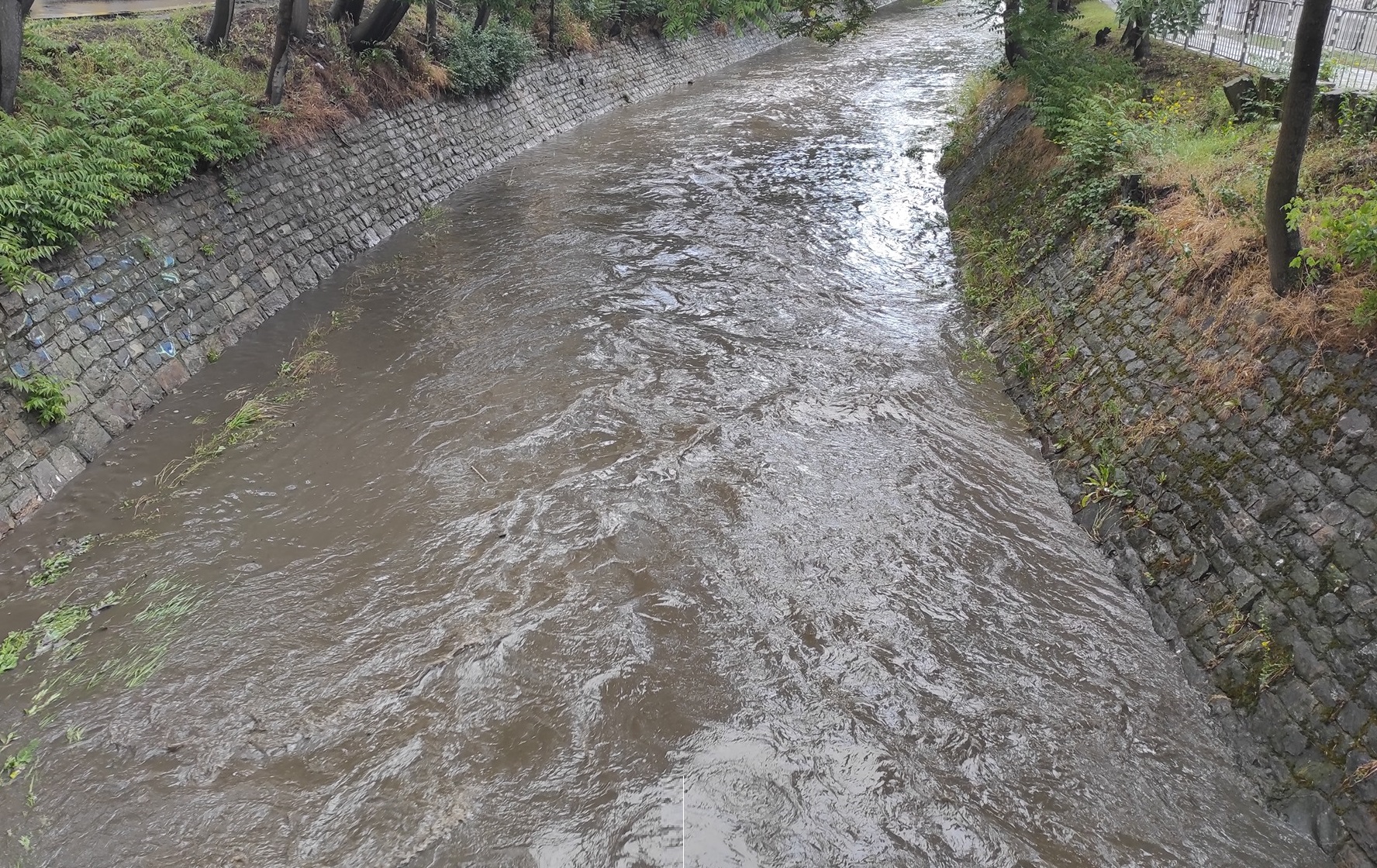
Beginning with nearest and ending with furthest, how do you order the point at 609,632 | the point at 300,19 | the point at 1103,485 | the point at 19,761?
1. the point at 19,761
2. the point at 609,632
3. the point at 1103,485
4. the point at 300,19

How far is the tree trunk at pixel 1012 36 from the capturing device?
1603 centimetres

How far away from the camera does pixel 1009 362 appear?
33.0ft

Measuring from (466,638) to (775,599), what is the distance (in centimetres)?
249

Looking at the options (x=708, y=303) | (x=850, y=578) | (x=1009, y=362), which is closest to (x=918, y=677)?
(x=850, y=578)

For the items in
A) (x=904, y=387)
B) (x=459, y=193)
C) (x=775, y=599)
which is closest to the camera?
(x=775, y=599)

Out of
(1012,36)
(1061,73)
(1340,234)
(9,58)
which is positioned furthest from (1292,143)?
(9,58)

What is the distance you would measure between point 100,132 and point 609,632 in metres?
9.63

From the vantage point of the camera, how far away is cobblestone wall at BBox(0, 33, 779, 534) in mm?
7992

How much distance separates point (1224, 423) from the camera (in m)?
6.51

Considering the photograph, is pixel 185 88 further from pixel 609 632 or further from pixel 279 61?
pixel 609 632

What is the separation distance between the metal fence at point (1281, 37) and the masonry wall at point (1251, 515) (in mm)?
4962

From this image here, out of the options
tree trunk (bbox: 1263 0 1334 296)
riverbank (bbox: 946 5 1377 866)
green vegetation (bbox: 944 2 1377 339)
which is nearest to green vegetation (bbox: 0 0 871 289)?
green vegetation (bbox: 944 2 1377 339)

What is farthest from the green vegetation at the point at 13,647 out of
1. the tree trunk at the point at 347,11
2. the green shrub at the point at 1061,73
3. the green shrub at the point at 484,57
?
the green shrub at the point at 484,57

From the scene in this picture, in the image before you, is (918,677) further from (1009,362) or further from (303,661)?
(1009,362)
